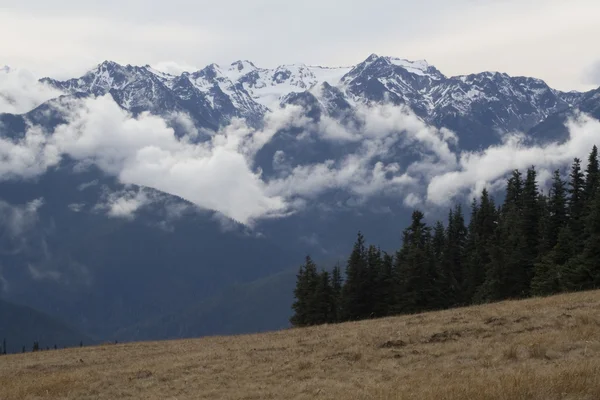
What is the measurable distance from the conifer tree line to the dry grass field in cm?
2919

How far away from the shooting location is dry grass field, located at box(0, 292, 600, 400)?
1647 centimetres

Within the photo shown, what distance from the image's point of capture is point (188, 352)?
33250mm

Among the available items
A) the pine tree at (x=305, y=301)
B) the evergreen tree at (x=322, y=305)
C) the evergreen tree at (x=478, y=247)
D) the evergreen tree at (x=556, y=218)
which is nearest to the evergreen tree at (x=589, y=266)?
the evergreen tree at (x=556, y=218)

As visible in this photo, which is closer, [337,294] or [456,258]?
[337,294]

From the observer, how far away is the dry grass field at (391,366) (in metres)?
16.5

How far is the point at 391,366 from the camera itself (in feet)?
71.6

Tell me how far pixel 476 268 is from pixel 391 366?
5838 centimetres

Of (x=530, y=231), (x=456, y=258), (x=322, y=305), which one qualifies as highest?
(x=530, y=231)

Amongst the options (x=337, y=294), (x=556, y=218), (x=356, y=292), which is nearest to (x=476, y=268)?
(x=556, y=218)

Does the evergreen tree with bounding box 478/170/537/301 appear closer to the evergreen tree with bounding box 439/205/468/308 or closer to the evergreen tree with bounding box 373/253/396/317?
the evergreen tree with bounding box 439/205/468/308

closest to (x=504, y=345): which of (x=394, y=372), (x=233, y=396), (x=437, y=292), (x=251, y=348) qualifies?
(x=394, y=372)

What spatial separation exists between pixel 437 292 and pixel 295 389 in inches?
2071

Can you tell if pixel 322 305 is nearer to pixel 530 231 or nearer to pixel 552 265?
pixel 530 231

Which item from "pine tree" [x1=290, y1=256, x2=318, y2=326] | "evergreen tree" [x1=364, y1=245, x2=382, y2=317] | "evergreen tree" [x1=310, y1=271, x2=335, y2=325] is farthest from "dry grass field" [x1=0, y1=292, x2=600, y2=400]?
"pine tree" [x1=290, y1=256, x2=318, y2=326]
